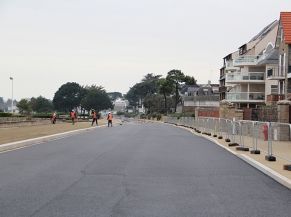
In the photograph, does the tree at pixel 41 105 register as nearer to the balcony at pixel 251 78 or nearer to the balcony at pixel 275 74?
the balcony at pixel 251 78

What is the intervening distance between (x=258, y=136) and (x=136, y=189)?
454 inches

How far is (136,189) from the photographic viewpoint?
35.2 feet

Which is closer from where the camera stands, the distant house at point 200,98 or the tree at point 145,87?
the distant house at point 200,98

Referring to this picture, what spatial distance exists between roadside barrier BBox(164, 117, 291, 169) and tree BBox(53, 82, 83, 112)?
129041 mm

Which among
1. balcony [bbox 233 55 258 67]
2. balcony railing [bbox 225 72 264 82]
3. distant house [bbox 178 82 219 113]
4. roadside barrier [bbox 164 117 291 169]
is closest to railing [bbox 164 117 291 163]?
roadside barrier [bbox 164 117 291 169]

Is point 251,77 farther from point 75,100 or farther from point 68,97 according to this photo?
point 68,97

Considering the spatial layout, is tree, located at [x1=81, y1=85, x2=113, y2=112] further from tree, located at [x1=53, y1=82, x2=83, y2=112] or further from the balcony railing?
the balcony railing

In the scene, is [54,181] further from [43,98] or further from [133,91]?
[133,91]

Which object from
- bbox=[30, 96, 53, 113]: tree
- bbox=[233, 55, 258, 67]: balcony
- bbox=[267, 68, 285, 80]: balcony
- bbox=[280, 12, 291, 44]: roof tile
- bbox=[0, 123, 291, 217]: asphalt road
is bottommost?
bbox=[0, 123, 291, 217]: asphalt road

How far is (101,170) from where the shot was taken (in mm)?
13953

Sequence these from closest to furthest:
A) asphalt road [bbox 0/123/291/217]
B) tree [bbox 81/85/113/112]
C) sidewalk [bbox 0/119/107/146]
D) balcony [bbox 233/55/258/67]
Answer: asphalt road [bbox 0/123/291/217] → sidewalk [bbox 0/119/107/146] → balcony [bbox 233/55/258/67] → tree [bbox 81/85/113/112]

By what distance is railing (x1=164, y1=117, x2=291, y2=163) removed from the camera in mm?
19422

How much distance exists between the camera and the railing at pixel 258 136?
1942 centimetres

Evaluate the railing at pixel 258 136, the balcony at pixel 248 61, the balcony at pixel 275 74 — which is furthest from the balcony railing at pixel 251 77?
the railing at pixel 258 136
